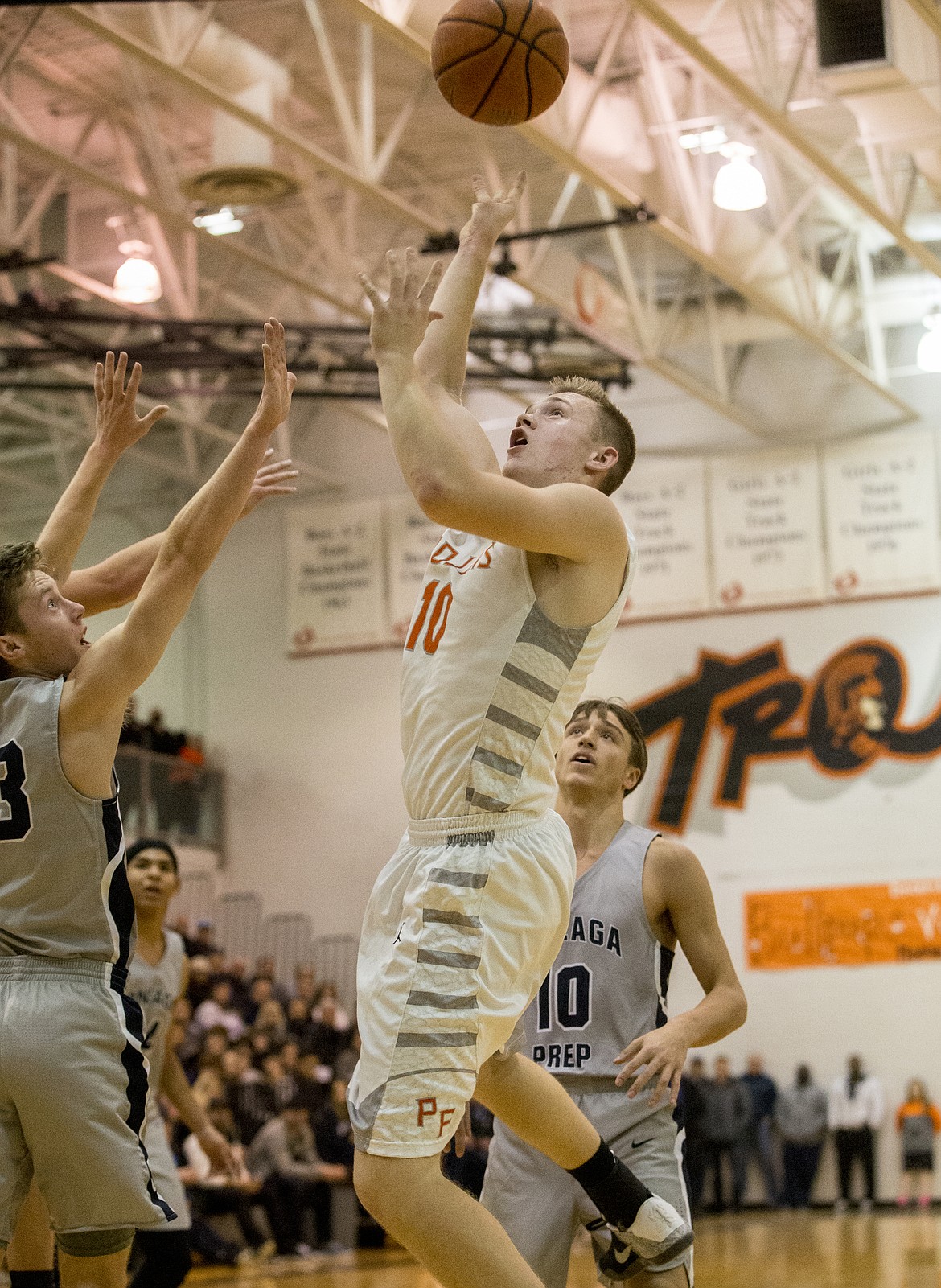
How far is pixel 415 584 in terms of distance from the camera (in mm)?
22000

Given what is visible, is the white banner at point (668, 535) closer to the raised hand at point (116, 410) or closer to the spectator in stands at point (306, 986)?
the spectator in stands at point (306, 986)

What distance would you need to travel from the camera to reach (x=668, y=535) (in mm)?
21078

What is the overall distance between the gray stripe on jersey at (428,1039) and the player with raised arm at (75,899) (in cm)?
75

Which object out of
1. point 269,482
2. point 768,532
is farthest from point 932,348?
point 269,482

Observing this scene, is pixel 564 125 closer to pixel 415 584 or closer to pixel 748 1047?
pixel 415 584

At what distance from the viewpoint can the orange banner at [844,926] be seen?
19.1 meters

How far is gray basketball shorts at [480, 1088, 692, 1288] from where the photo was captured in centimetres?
453

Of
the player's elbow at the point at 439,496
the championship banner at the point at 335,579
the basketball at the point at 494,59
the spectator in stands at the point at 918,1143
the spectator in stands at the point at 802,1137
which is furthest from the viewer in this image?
the championship banner at the point at 335,579

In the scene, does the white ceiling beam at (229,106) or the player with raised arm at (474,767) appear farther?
the white ceiling beam at (229,106)

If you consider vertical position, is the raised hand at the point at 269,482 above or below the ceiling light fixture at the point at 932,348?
below

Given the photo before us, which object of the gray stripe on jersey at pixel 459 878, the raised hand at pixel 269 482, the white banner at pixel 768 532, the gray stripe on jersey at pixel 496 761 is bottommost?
the gray stripe on jersey at pixel 459 878

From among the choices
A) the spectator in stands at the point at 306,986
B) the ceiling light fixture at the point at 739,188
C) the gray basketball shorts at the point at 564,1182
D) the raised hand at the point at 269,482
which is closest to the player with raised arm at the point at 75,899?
the raised hand at the point at 269,482

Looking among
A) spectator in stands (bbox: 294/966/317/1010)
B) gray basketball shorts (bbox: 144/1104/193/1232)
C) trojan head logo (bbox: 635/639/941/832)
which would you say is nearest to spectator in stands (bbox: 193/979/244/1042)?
spectator in stands (bbox: 294/966/317/1010)

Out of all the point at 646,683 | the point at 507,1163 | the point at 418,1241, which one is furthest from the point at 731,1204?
the point at 418,1241
